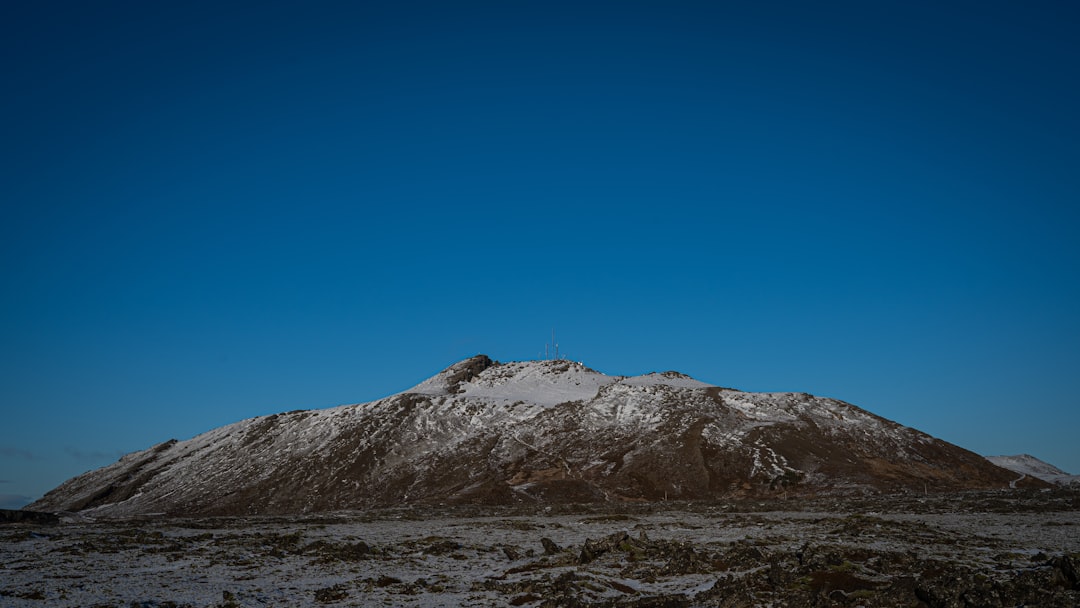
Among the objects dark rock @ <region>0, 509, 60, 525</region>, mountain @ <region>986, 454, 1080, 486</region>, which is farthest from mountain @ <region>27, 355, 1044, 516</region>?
dark rock @ <region>0, 509, 60, 525</region>

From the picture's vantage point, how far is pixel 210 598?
28.9m

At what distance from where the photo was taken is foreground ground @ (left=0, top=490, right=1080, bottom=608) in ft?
86.8

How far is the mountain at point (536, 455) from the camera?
12569cm

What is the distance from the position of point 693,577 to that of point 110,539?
140 ft

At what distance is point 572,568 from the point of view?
3531 cm

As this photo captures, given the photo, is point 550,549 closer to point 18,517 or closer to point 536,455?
point 18,517

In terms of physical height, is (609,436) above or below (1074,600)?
above

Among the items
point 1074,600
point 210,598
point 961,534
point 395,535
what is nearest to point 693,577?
point 1074,600

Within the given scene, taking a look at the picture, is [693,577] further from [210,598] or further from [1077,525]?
[1077,525]

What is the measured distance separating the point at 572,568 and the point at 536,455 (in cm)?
11103

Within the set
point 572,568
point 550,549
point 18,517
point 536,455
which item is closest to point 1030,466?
point 536,455

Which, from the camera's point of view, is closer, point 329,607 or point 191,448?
point 329,607

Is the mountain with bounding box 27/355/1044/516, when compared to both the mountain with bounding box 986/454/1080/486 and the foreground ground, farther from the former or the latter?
the foreground ground

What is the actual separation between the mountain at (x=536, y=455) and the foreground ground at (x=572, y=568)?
69874 mm
